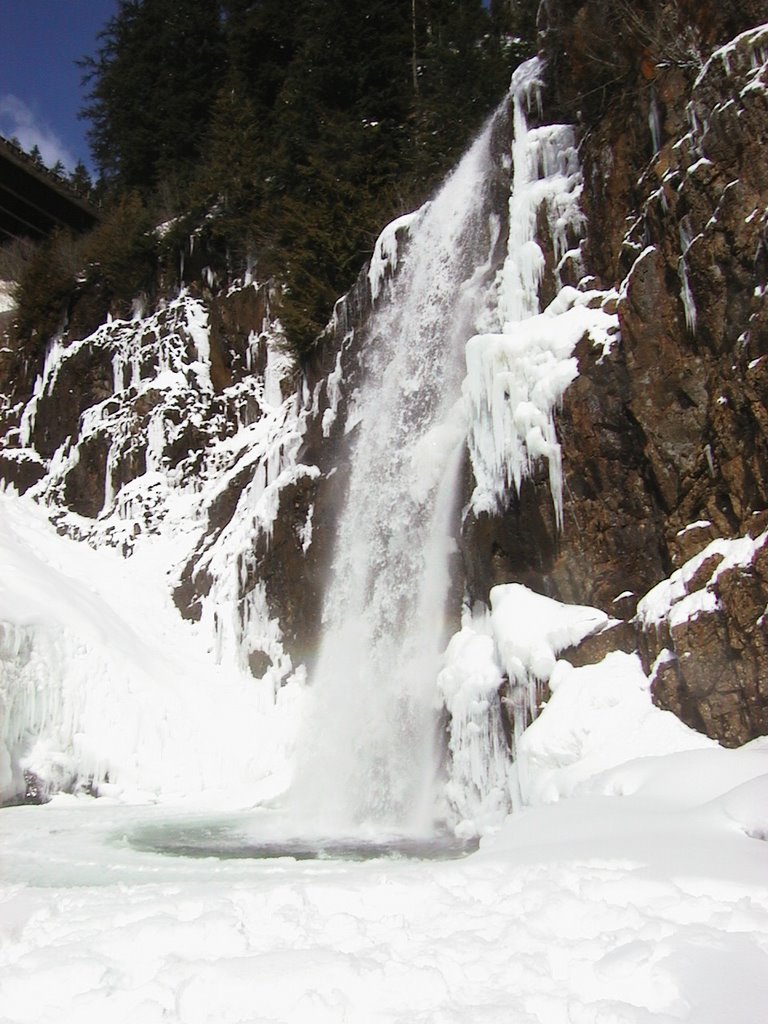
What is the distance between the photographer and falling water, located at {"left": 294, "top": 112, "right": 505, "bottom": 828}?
31.4ft

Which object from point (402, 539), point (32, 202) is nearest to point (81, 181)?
point (32, 202)

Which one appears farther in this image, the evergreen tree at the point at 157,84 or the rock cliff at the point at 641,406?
the evergreen tree at the point at 157,84

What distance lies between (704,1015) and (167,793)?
969 cm

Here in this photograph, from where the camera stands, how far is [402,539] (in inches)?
430

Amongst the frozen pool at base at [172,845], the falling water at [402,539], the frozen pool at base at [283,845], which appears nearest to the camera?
the frozen pool at base at [172,845]

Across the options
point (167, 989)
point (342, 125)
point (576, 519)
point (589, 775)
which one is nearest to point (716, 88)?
point (576, 519)

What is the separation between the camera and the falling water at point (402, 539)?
377 inches

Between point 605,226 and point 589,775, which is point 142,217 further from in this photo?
point 589,775

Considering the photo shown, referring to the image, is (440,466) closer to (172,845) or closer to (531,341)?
(531,341)

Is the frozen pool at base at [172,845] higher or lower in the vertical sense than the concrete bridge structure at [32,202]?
lower

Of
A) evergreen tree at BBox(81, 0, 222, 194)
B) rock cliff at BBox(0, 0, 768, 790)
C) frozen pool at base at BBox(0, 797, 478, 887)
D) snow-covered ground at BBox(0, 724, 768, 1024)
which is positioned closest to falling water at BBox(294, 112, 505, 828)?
rock cliff at BBox(0, 0, 768, 790)

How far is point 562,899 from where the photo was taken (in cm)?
330

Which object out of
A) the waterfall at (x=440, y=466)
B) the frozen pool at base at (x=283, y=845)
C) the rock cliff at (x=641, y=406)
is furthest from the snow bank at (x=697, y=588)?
the frozen pool at base at (x=283, y=845)

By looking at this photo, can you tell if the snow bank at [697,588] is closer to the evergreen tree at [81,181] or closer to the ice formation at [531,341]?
the ice formation at [531,341]
